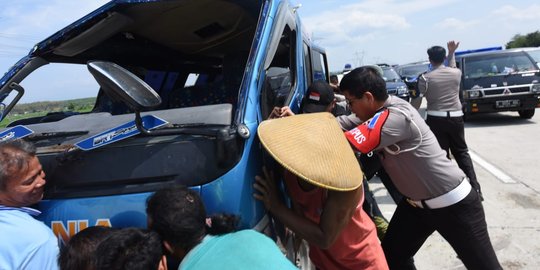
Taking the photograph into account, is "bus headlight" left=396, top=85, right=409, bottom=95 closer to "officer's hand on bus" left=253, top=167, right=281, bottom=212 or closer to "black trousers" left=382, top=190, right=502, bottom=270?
"black trousers" left=382, top=190, right=502, bottom=270

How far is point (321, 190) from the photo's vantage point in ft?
6.49

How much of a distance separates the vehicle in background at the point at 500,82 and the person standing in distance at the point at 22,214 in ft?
34.7

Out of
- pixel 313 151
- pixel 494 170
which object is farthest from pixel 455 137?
pixel 313 151

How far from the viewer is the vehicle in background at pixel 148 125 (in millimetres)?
1737

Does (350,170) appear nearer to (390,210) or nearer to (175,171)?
(175,171)

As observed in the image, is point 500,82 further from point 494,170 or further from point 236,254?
point 236,254

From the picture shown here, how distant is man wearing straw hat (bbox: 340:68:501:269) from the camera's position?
2.27m

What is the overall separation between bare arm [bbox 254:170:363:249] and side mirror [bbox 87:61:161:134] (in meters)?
0.58

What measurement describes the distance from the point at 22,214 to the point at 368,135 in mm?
1653

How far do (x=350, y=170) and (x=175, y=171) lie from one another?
0.74m

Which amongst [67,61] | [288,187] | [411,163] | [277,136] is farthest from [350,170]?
[67,61]

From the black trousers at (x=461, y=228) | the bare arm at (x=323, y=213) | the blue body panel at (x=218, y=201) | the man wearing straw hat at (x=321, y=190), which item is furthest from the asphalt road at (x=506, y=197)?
the blue body panel at (x=218, y=201)

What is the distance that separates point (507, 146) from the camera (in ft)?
25.6

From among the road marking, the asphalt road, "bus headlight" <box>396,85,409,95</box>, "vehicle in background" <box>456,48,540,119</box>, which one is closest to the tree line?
"bus headlight" <box>396,85,409,95</box>
